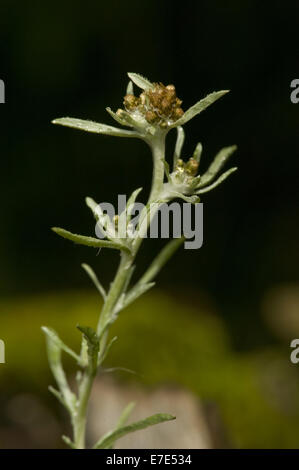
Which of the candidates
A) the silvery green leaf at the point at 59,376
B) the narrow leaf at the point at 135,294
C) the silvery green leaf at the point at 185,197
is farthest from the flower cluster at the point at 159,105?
the silvery green leaf at the point at 59,376

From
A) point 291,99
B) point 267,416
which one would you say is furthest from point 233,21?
point 267,416

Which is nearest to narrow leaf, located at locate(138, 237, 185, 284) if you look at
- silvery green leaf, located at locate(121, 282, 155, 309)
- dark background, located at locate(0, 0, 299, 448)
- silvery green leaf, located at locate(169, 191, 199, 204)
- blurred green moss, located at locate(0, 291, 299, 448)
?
silvery green leaf, located at locate(121, 282, 155, 309)

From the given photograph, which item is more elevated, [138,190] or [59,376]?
[138,190]

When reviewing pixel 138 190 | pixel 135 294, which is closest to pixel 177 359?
pixel 135 294

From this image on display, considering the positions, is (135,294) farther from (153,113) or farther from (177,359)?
(177,359)

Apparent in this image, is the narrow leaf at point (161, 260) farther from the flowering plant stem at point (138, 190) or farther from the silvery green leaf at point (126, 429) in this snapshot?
the silvery green leaf at point (126, 429)

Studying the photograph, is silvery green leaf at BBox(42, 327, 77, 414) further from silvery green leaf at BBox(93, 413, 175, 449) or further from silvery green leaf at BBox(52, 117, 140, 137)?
silvery green leaf at BBox(52, 117, 140, 137)
